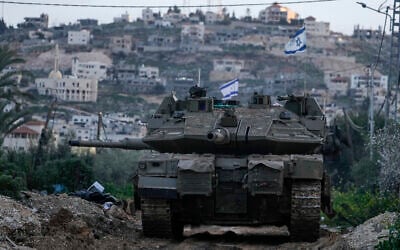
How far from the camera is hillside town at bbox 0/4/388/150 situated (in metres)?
124

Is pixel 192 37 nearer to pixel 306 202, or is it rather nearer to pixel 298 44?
pixel 298 44

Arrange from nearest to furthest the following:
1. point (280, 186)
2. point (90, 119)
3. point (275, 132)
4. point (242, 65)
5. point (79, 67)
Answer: point (280, 186) < point (275, 132) < point (90, 119) < point (79, 67) < point (242, 65)

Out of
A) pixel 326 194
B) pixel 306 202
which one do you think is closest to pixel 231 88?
pixel 326 194

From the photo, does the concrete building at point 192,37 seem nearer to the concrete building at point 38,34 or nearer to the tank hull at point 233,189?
the concrete building at point 38,34

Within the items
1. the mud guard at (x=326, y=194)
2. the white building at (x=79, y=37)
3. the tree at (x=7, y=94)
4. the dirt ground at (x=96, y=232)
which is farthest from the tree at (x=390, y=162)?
the white building at (x=79, y=37)

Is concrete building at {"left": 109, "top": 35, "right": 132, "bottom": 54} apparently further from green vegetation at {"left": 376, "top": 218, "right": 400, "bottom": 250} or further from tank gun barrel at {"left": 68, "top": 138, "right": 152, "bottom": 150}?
green vegetation at {"left": 376, "top": 218, "right": 400, "bottom": 250}

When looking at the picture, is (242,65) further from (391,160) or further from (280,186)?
(280,186)

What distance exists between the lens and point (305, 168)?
18.4 metres

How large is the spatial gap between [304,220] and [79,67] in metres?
138

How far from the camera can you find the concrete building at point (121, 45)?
17362cm

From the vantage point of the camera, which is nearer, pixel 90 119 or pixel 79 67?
pixel 90 119

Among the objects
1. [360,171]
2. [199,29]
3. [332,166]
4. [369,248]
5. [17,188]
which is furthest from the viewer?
[199,29]

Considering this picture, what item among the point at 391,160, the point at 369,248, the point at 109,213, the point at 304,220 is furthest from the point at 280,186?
the point at 391,160

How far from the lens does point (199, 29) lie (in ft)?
622
